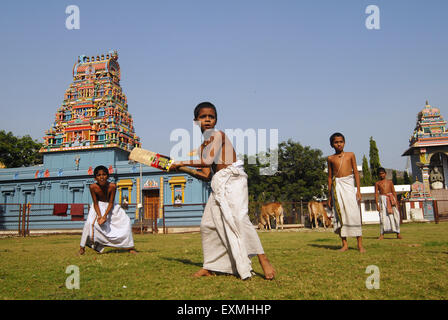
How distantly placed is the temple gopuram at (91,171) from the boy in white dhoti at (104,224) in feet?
51.6

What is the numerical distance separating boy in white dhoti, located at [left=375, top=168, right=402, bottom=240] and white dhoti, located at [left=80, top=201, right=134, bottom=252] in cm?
612

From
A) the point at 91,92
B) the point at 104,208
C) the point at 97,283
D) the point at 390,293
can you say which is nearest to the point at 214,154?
the point at 97,283

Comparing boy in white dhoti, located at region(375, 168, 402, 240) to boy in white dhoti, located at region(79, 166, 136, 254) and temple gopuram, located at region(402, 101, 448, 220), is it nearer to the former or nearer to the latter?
boy in white dhoti, located at region(79, 166, 136, 254)

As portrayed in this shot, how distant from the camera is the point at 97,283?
3.15 meters

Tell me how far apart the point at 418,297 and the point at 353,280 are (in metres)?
0.67

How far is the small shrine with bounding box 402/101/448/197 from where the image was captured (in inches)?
1081

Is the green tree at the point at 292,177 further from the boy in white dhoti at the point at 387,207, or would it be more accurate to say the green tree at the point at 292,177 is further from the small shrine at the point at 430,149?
the boy in white dhoti at the point at 387,207

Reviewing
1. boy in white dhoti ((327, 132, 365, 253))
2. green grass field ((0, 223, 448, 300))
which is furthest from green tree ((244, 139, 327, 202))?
green grass field ((0, 223, 448, 300))

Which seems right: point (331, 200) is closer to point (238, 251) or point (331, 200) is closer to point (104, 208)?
point (238, 251)

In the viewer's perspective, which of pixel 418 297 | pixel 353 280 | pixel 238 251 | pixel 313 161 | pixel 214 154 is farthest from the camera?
pixel 313 161

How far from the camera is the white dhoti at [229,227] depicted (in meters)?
3.34

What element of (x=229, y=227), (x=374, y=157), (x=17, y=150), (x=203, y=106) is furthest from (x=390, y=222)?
(x=17, y=150)

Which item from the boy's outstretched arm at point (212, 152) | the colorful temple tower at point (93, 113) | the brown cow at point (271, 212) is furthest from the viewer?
the colorful temple tower at point (93, 113)

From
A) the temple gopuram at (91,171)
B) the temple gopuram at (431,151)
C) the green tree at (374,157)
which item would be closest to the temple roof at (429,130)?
the temple gopuram at (431,151)
